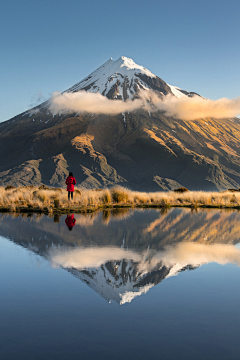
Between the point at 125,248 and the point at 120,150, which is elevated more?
the point at 120,150

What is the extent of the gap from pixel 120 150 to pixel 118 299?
144402 mm

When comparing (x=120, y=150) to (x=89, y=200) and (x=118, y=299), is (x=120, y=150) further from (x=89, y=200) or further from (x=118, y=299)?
(x=118, y=299)

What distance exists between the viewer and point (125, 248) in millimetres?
7789

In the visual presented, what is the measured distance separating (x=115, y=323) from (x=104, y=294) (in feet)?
3.11

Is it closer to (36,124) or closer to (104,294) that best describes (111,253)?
(104,294)

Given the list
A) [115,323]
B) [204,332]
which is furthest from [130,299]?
[204,332]

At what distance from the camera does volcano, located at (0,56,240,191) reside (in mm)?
123250

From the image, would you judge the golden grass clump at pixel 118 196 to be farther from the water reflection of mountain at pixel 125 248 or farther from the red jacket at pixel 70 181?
the water reflection of mountain at pixel 125 248

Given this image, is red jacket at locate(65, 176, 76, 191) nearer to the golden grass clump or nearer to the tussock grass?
the tussock grass

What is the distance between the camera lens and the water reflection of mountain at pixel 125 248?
17.7 ft

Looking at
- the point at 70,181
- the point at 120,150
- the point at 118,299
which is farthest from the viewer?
the point at 120,150

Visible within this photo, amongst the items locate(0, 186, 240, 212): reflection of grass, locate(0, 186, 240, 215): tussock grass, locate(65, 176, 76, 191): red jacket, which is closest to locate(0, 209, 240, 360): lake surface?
locate(0, 186, 240, 212): reflection of grass

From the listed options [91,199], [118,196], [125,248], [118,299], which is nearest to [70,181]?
[91,199]

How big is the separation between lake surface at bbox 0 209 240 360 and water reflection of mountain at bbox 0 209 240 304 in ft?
0.07
